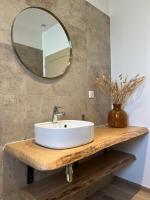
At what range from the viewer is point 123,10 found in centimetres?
220

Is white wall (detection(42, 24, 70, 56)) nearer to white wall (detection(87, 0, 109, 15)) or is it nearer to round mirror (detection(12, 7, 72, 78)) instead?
round mirror (detection(12, 7, 72, 78))

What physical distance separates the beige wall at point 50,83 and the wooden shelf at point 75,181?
0.15 m

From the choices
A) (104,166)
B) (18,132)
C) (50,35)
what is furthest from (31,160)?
(50,35)

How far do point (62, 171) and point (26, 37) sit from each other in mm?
1255

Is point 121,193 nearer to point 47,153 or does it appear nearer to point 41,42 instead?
point 47,153

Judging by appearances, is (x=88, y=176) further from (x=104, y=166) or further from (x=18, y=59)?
(x=18, y=59)

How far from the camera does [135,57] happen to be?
2.08 meters

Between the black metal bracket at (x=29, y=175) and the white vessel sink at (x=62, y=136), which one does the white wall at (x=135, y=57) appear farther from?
the black metal bracket at (x=29, y=175)

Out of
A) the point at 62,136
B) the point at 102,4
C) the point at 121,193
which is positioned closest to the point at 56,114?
the point at 62,136

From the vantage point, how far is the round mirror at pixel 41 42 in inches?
54.7

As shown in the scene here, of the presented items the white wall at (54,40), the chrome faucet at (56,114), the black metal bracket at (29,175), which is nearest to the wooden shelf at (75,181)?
the black metal bracket at (29,175)

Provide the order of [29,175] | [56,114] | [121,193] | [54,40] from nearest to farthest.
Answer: [29,175] → [56,114] → [54,40] → [121,193]

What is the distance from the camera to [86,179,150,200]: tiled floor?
186 centimetres

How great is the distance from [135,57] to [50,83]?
1139 mm
